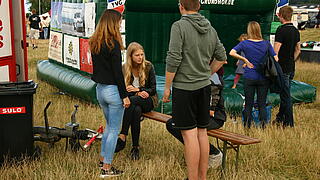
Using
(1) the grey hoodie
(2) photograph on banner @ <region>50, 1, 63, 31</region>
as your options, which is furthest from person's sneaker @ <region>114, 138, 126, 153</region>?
(2) photograph on banner @ <region>50, 1, 63, 31</region>

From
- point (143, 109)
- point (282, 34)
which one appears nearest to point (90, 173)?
point (143, 109)

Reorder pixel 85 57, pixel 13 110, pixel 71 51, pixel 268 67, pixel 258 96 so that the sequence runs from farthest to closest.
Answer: pixel 71 51
pixel 85 57
pixel 258 96
pixel 268 67
pixel 13 110

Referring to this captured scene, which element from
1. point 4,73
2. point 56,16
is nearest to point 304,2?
point 56,16

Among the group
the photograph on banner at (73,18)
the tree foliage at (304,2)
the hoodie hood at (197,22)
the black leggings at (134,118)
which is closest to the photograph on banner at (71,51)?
the photograph on banner at (73,18)

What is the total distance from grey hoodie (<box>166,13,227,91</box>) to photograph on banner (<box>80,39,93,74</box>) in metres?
4.41

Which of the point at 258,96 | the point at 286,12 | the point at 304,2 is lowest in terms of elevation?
the point at 258,96

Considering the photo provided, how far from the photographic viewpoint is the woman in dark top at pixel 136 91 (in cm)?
471

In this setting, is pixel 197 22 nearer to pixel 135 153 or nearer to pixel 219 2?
pixel 135 153

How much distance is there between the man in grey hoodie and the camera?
11.6ft

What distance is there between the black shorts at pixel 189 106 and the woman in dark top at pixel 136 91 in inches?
44.0

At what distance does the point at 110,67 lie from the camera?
3.92m

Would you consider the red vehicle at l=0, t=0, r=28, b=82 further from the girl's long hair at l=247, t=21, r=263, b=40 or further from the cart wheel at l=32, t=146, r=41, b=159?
the girl's long hair at l=247, t=21, r=263, b=40

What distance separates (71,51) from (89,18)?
1292 millimetres

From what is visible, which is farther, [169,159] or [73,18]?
[73,18]
